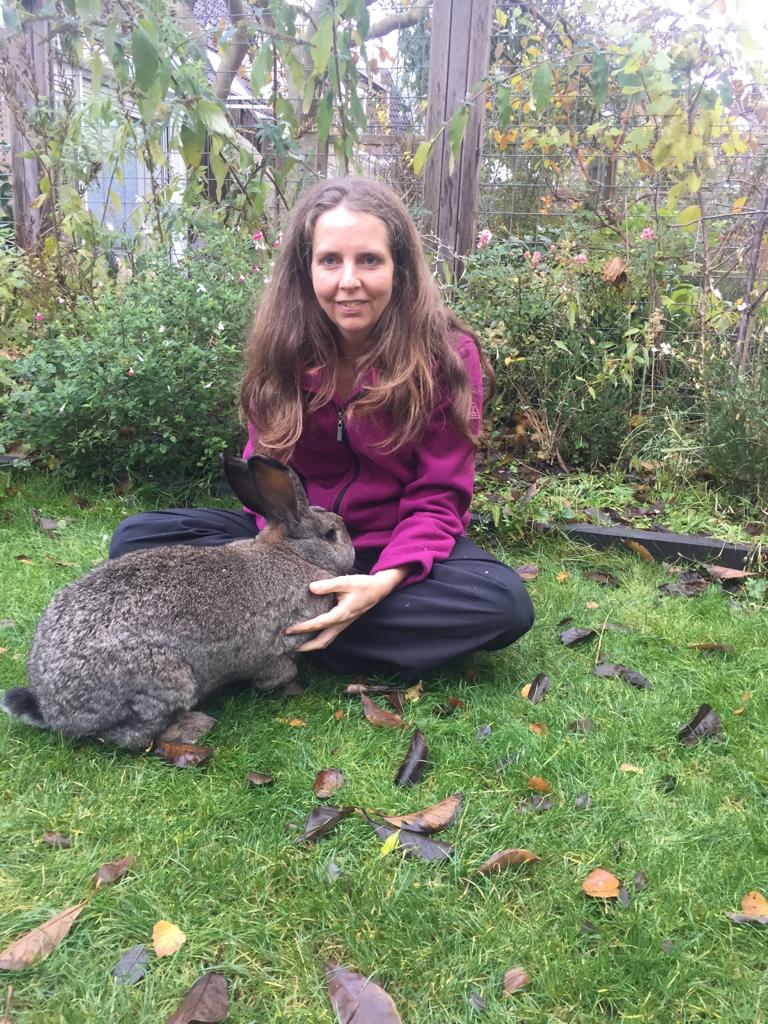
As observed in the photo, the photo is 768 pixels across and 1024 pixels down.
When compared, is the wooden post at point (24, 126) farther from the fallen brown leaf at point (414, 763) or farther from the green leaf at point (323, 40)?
the fallen brown leaf at point (414, 763)

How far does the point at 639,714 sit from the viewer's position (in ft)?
9.09

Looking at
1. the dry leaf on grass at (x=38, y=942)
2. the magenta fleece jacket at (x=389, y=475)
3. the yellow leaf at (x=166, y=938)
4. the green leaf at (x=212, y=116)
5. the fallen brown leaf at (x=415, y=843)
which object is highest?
the green leaf at (x=212, y=116)

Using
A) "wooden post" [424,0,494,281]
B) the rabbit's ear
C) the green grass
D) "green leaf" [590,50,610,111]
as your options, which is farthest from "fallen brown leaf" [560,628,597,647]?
"wooden post" [424,0,494,281]

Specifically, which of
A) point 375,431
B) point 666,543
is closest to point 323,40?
point 375,431

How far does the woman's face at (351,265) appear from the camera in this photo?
2.91 metres

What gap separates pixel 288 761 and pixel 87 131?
5.75 meters

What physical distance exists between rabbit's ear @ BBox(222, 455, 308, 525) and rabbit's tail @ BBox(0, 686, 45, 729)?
980 mm

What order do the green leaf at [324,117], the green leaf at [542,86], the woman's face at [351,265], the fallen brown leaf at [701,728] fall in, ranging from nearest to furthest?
the fallen brown leaf at [701,728] → the woman's face at [351,265] → the green leaf at [542,86] → the green leaf at [324,117]

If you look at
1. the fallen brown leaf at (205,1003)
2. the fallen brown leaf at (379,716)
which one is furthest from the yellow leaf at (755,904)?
the fallen brown leaf at (205,1003)

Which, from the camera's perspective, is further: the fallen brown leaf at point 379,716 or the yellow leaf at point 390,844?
the fallen brown leaf at point 379,716

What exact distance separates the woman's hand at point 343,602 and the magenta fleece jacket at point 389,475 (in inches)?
4.9

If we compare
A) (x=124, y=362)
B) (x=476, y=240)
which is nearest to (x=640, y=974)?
(x=124, y=362)

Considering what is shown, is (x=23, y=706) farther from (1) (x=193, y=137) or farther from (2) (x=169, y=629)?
(1) (x=193, y=137)

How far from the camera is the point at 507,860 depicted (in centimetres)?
208
